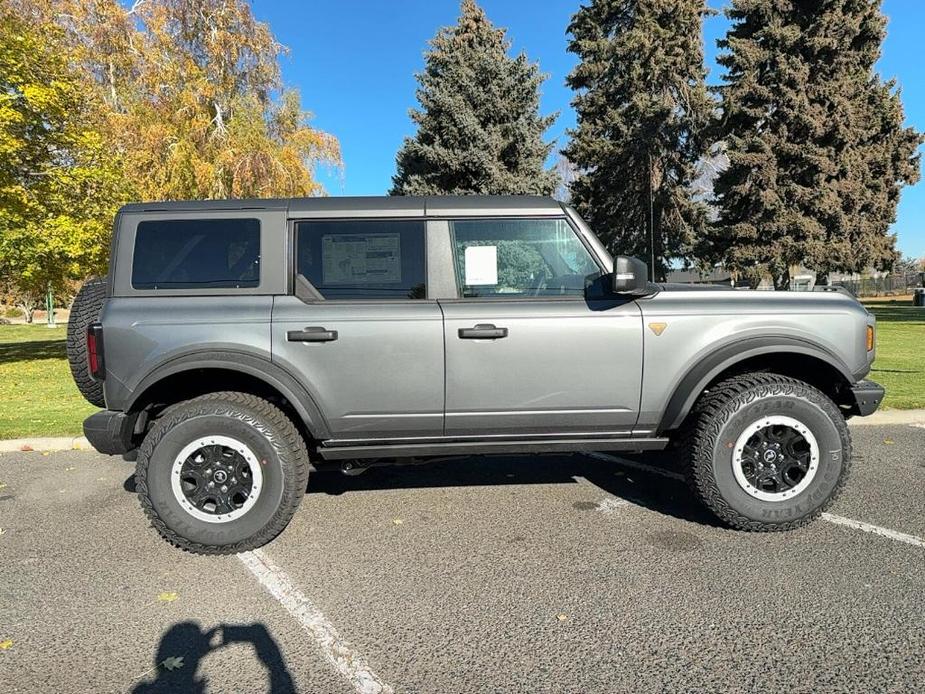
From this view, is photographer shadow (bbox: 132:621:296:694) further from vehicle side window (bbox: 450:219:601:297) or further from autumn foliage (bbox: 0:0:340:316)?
autumn foliage (bbox: 0:0:340:316)

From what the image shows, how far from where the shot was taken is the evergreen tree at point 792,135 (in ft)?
70.8

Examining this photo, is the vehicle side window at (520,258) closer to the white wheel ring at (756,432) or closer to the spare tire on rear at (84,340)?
the white wheel ring at (756,432)

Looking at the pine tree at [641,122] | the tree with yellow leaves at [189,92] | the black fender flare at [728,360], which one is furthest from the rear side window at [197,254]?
the pine tree at [641,122]

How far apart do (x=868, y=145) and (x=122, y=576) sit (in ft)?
99.1

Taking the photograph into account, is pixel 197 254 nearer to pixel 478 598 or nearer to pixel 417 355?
pixel 417 355

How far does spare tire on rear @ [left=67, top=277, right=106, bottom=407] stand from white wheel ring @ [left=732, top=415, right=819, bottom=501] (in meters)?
3.75

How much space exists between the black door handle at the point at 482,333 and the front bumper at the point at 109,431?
1948mm

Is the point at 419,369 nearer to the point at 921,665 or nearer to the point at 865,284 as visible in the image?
the point at 921,665

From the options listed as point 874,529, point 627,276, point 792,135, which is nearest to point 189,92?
point 627,276

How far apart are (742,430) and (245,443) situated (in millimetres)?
2830


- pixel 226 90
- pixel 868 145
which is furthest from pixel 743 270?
pixel 226 90

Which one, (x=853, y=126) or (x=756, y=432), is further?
(x=853, y=126)

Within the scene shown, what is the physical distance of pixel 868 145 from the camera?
24.9 meters

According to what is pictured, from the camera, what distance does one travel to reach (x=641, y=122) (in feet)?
84.9
